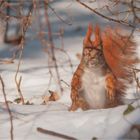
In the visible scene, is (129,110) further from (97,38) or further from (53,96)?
(53,96)

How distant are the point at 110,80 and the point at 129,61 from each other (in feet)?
1.41

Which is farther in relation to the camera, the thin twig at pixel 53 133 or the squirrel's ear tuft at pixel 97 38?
the squirrel's ear tuft at pixel 97 38

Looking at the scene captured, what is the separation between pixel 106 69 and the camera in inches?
116

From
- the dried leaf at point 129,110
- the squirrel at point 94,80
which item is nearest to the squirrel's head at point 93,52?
the squirrel at point 94,80

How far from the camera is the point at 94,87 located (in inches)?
115

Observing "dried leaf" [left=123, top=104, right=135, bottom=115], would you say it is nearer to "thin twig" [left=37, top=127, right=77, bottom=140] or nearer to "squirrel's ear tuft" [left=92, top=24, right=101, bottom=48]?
"thin twig" [left=37, top=127, right=77, bottom=140]

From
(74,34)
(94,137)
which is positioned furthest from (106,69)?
(74,34)

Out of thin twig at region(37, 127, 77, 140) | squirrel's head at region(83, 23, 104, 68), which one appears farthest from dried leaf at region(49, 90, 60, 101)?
thin twig at region(37, 127, 77, 140)

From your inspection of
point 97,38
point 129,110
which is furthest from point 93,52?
point 129,110

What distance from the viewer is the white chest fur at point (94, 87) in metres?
2.91

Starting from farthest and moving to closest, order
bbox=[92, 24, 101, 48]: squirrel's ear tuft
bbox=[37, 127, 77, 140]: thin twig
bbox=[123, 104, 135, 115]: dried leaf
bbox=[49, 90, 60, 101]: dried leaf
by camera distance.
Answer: bbox=[49, 90, 60, 101]: dried leaf
bbox=[92, 24, 101, 48]: squirrel's ear tuft
bbox=[123, 104, 135, 115]: dried leaf
bbox=[37, 127, 77, 140]: thin twig

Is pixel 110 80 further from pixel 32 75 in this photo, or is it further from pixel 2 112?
pixel 32 75

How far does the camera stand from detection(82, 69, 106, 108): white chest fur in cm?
291

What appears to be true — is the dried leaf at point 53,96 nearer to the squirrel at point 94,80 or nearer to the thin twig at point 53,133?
the squirrel at point 94,80
